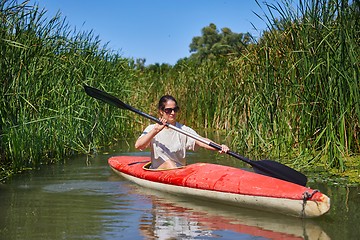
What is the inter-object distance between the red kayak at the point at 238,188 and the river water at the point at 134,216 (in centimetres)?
8

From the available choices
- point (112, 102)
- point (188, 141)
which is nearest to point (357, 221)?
point (188, 141)

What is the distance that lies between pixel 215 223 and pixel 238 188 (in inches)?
23.6

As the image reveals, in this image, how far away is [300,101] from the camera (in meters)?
7.85

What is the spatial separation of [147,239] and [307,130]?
11.6ft

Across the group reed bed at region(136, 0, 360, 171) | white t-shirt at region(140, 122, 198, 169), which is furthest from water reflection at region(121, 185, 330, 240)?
reed bed at region(136, 0, 360, 171)

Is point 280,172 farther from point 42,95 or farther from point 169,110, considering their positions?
point 42,95

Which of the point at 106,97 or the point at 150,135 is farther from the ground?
the point at 106,97

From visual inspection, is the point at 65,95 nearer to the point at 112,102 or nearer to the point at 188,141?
the point at 112,102

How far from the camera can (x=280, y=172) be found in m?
6.13

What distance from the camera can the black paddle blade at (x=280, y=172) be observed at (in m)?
6.01

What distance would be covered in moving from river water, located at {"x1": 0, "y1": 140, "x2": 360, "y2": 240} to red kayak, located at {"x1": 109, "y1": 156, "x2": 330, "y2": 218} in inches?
3.2

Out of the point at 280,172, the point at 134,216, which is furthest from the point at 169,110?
the point at 134,216

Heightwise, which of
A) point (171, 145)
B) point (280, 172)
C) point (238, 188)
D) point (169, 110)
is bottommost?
point (238, 188)

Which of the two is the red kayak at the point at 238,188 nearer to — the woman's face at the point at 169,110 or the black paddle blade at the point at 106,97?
the woman's face at the point at 169,110
